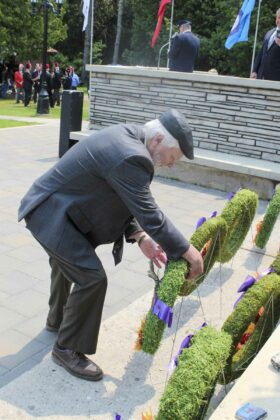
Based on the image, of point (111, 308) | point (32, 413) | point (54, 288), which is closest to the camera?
point (32, 413)

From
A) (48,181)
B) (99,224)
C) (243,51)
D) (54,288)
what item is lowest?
(54,288)

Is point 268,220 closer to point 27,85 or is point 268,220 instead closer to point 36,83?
point 27,85

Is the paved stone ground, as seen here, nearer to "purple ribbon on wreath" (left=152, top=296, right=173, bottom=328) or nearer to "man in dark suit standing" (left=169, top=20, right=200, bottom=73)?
"purple ribbon on wreath" (left=152, top=296, right=173, bottom=328)

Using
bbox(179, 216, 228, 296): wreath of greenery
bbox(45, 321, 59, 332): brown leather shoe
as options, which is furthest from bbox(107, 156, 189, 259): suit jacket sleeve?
bbox(45, 321, 59, 332): brown leather shoe

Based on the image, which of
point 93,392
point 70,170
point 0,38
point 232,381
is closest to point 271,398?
point 232,381

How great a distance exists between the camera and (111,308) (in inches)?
158

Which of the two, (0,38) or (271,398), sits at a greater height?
(0,38)

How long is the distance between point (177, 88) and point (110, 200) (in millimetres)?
6123

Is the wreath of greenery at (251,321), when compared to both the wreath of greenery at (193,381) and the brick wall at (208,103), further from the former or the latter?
the brick wall at (208,103)

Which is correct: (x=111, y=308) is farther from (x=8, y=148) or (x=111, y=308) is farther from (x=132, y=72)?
(x=8, y=148)

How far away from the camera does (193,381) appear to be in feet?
6.91

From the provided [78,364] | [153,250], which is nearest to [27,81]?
[153,250]

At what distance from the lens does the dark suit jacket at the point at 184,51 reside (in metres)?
9.29

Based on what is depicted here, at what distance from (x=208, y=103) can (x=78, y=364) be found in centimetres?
612
